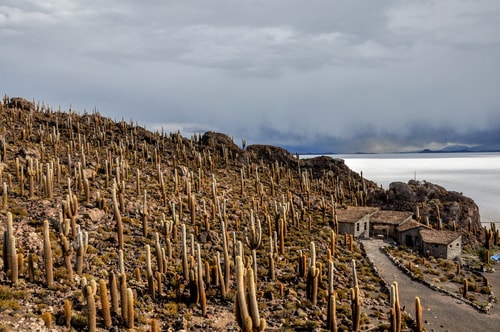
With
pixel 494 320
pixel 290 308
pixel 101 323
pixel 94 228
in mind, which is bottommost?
pixel 494 320

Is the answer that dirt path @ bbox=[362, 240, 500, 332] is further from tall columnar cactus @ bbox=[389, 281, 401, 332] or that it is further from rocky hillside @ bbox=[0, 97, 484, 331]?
tall columnar cactus @ bbox=[389, 281, 401, 332]

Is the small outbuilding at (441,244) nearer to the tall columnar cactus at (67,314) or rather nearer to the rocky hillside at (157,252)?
the rocky hillside at (157,252)

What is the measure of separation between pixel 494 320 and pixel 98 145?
53221mm

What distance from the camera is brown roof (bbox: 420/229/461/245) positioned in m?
45.7

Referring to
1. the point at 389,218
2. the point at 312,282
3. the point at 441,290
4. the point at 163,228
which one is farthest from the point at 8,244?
the point at 389,218

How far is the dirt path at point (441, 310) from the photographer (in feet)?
85.0

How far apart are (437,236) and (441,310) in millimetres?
20409

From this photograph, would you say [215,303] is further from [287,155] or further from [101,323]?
[287,155]

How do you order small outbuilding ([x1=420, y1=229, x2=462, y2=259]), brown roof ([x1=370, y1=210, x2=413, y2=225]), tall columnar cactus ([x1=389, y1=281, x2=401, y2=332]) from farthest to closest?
brown roof ([x1=370, y1=210, x2=413, y2=225]) < small outbuilding ([x1=420, y1=229, x2=462, y2=259]) < tall columnar cactus ([x1=389, y1=281, x2=401, y2=332])

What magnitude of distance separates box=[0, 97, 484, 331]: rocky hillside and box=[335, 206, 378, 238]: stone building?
1852mm

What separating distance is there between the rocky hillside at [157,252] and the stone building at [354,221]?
1852 millimetres

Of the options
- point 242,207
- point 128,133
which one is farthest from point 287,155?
point 242,207

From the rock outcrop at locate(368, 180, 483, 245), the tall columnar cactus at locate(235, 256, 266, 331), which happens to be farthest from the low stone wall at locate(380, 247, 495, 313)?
the tall columnar cactus at locate(235, 256, 266, 331)

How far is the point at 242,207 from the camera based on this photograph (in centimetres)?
4681
